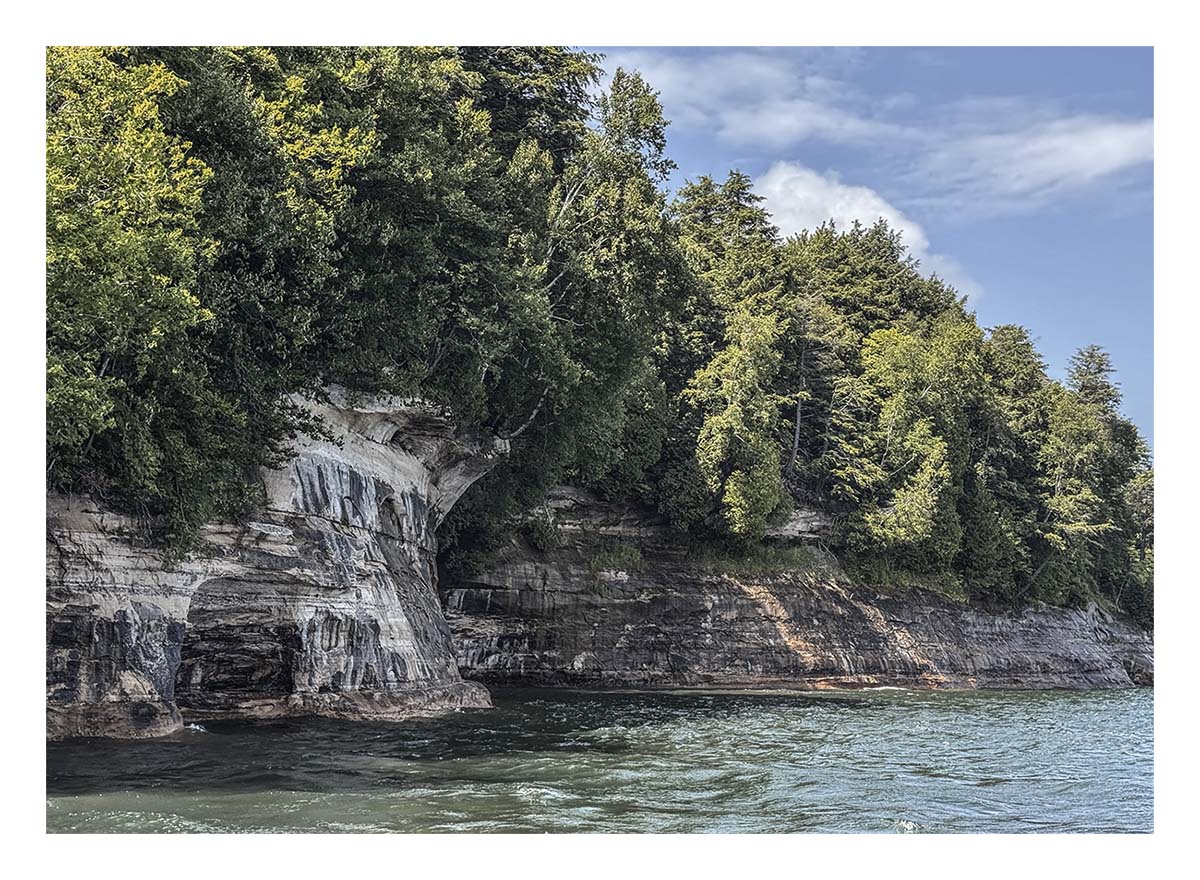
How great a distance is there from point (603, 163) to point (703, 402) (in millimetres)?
14636

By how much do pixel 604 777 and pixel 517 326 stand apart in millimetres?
13599

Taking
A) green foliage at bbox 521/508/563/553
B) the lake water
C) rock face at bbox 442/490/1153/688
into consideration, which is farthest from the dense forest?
the lake water

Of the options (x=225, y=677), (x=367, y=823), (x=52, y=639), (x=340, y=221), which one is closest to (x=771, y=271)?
(x=340, y=221)

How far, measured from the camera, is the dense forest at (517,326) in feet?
64.6

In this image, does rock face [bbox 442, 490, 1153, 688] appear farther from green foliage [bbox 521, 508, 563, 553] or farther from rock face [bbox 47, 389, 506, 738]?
rock face [bbox 47, 389, 506, 738]

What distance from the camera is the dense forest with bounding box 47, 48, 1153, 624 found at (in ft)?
64.6

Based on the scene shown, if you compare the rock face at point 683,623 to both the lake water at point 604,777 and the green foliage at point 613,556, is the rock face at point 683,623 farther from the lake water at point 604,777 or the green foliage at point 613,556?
the lake water at point 604,777

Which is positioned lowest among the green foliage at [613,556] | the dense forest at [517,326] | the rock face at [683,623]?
the rock face at [683,623]

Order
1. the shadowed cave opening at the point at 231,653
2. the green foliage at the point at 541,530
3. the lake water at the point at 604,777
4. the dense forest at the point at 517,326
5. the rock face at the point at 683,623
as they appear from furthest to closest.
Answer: the rock face at the point at 683,623
the green foliage at the point at 541,530
the shadowed cave opening at the point at 231,653
the dense forest at the point at 517,326
the lake water at the point at 604,777

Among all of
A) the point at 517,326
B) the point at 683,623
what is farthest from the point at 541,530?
the point at 517,326

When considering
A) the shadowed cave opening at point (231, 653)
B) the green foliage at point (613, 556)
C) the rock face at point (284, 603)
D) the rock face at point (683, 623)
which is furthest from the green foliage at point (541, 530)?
the shadowed cave opening at point (231, 653)

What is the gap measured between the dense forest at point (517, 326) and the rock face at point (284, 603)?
865 millimetres

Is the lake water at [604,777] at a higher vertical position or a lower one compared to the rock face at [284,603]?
lower
